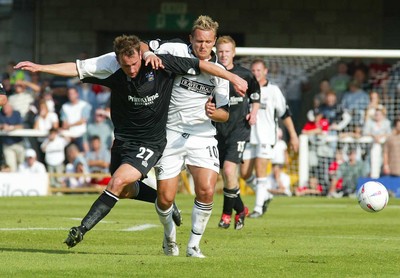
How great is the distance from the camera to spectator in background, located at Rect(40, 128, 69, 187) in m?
24.7

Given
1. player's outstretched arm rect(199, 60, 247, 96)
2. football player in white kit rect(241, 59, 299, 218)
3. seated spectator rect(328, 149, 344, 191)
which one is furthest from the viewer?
seated spectator rect(328, 149, 344, 191)

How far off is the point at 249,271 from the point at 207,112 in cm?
190

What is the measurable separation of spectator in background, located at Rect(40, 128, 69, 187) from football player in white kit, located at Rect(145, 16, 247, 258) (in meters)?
14.3

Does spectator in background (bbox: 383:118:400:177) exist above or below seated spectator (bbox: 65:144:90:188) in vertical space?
above

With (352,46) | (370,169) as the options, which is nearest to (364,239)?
(370,169)

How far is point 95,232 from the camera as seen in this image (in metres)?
13.0

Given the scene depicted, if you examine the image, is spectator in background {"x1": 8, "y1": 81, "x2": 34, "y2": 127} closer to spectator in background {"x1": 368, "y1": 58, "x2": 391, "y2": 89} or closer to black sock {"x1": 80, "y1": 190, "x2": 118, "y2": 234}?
spectator in background {"x1": 368, "y1": 58, "x2": 391, "y2": 89}

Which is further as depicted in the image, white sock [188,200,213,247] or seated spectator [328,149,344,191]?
seated spectator [328,149,344,191]

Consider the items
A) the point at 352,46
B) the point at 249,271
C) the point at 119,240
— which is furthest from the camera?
the point at 352,46

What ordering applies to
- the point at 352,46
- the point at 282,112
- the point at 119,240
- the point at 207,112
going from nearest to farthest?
the point at 207,112 → the point at 119,240 → the point at 282,112 → the point at 352,46

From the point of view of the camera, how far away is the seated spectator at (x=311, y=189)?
25.0m

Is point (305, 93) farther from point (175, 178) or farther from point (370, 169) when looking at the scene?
point (175, 178)

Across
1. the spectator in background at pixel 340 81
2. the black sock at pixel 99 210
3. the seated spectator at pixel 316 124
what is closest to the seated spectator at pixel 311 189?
the seated spectator at pixel 316 124

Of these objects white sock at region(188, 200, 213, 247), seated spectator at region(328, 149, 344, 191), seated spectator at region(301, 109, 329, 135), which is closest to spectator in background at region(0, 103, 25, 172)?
seated spectator at region(301, 109, 329, 135)
